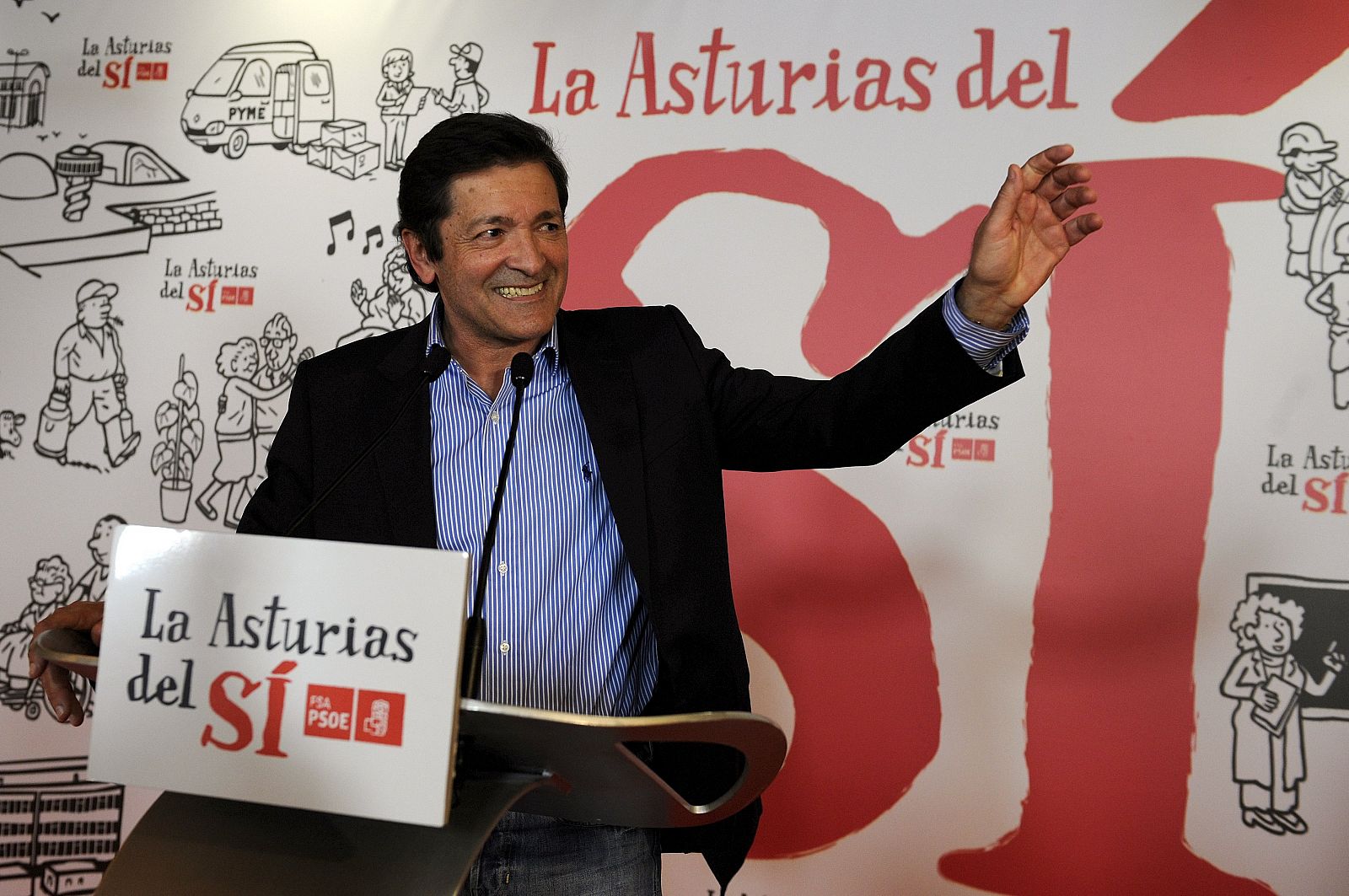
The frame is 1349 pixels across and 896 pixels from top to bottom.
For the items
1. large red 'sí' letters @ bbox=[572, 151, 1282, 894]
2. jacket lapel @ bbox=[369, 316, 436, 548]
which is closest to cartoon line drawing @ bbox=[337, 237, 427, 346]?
large red 'sí' letters @ bbox=[572, 151, 1282, 894]

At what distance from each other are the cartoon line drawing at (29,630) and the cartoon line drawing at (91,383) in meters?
0.30

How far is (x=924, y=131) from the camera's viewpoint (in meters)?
2.58

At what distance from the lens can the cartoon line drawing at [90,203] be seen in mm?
3029

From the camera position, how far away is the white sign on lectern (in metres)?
0.92

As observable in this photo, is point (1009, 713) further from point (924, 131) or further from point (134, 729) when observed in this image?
point (134, 729)

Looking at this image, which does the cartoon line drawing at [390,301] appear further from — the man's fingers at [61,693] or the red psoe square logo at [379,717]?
the red psoe square logo at [379,717]

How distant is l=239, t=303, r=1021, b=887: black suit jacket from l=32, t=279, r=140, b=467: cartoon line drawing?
158cm

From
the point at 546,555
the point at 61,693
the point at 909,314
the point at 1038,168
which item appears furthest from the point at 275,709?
the point at 909,314

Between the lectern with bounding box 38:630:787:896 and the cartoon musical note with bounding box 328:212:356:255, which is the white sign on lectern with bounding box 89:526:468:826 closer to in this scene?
the lectern with bounding box 38:630:787:896

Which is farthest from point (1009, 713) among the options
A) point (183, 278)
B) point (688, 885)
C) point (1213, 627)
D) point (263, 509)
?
point (183, 278)

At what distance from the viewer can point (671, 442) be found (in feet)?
5.34

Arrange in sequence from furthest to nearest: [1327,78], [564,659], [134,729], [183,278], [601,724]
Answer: [183,278]
[1327,78]
[564,659]
[134,729]
[601,724]

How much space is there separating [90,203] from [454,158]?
1828mm

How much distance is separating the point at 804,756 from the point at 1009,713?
47 cm
